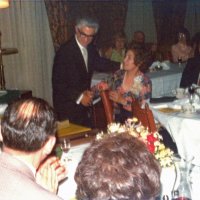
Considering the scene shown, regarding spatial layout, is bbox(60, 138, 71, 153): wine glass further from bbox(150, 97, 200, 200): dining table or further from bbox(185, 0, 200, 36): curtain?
bbox(185, 0, 200, 36): curtain

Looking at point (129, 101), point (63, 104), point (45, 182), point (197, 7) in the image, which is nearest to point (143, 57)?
point (129, 101)

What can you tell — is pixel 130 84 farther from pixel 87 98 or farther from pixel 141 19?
pixel 141 19

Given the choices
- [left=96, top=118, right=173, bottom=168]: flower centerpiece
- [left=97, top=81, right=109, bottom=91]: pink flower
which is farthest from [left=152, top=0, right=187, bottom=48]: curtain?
[left=96, top=118, right=173, bottom=168]: flower centerpiece

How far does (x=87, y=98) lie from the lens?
408 cm

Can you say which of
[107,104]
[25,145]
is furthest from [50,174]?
[107,104]

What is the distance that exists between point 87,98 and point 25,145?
7.84 feet

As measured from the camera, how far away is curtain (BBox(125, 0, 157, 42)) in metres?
8.74

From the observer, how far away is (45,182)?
197 centimetres

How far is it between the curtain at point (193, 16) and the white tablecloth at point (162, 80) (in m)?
4.35

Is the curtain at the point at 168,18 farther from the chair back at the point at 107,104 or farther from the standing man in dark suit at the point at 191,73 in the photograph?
the chair back at the point at 107,104

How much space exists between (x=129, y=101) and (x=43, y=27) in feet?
10.4

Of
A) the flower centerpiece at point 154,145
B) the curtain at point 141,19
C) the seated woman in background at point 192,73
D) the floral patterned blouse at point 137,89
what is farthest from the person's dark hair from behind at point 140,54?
the curtain at point 141,19

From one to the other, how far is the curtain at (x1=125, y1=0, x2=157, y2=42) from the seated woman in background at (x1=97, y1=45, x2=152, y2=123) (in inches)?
178

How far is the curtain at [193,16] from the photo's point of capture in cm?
1048
